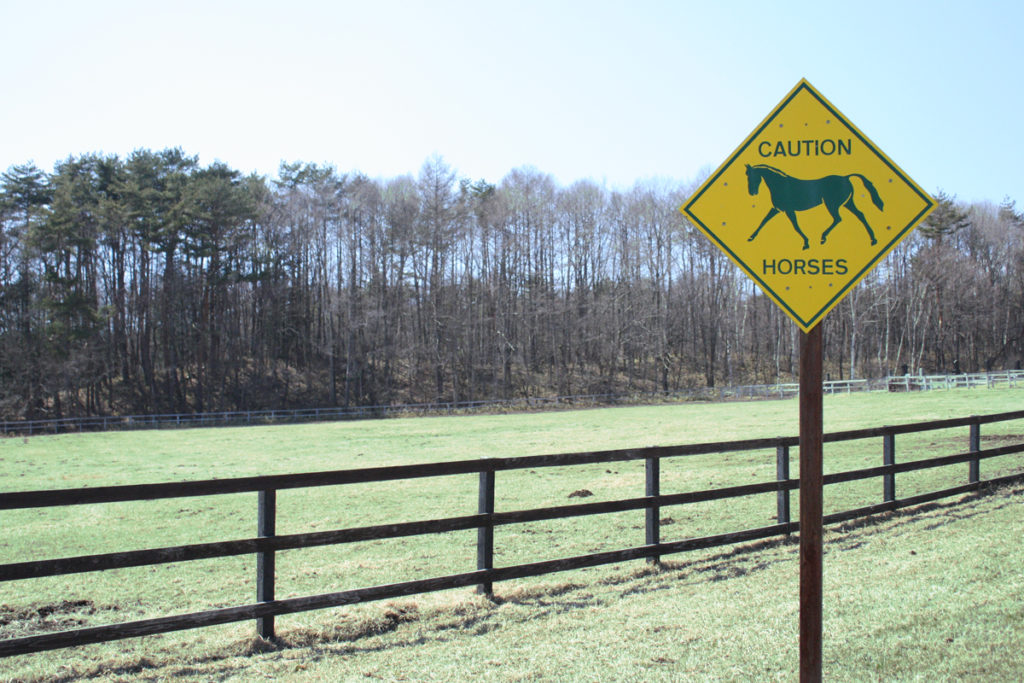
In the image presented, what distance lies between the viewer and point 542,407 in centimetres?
5841

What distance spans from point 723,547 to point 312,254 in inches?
2527

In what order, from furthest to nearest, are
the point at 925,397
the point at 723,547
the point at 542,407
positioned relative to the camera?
1. the point at 542,407
2. the point at 925,397
3. the point at 723,547

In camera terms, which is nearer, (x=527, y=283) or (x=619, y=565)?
(x=619, y=565)

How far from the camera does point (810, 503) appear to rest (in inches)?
140

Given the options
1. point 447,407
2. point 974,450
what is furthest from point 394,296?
point 974,450

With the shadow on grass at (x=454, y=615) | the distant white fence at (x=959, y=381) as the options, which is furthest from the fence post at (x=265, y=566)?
the distant white fence at (x=959, y=381)

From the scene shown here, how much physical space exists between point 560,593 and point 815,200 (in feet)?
15.5

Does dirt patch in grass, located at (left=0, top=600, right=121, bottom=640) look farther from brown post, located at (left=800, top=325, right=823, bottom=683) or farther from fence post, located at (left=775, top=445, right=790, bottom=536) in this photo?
fence post, located at (left=775, top=445, right=790, bottom=536)

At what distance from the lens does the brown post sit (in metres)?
3.51

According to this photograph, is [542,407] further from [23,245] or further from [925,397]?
[23,245]

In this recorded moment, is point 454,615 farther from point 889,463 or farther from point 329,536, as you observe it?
point 889,463

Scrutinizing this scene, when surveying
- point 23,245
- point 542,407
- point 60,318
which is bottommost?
point 542,407

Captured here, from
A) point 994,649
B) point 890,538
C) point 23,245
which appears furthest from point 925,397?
point 23,245

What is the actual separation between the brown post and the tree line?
57578 millimetres
